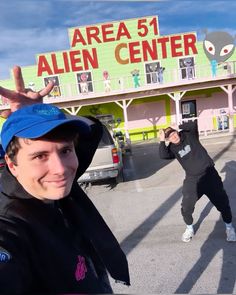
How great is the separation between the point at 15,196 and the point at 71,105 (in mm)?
16582

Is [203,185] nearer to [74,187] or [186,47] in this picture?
[74,187]

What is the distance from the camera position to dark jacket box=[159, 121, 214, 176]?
14.9 feet

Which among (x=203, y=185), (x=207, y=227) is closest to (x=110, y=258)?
(x=203, y=185)

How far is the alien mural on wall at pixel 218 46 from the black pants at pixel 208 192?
14843mm

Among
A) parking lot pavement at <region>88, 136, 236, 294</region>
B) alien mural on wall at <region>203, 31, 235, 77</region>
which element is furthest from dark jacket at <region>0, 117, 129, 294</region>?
alien mural on wall at <region>203, 31, 235, 77</region>

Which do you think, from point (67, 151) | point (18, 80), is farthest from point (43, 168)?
point (18, 80)

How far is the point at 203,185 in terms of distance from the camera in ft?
14.6

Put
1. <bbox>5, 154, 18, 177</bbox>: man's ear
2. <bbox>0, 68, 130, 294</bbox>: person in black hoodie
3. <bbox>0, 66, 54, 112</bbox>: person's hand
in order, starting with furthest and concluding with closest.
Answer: <bbox>0, 66, 54, 112</bbox>: person's hand
<bbox>5, 154, 18, 177</bbox>: man's ear
<bbox>0, 68, 130, 294</bbox>: person in black hoodie

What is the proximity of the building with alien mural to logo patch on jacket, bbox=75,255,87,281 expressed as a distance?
1681 centimetres

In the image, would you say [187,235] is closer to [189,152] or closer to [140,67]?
[189,152]

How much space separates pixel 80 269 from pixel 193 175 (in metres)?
3.50

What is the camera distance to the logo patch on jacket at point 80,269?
4.05 feet

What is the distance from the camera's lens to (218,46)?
59.1 ft

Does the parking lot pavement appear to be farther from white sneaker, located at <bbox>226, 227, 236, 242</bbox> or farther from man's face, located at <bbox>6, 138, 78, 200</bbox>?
man's face, located at <bbox>6, 138, 78, 200</bbox>
